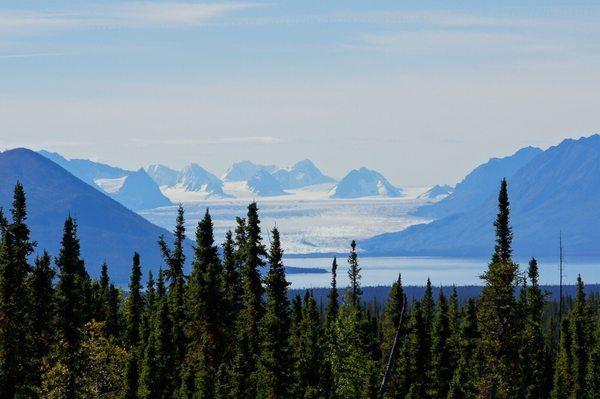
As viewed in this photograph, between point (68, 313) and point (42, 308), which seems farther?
point (42, 308)

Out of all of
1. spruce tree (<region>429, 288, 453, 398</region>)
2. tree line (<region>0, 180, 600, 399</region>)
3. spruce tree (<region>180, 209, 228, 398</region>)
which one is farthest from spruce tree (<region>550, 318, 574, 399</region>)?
spruce tree (<region>180, 209, 228, 398</region>)

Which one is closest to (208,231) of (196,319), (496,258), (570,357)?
(196,319)

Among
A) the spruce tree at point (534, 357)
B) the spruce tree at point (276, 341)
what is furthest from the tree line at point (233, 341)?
the spruce tree at point (534, 357)

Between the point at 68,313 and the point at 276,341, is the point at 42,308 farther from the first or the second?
the point at 276,341

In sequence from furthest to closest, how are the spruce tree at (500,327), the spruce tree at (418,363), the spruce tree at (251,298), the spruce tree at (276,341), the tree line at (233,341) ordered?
the spruce tree at (418,363), the spruce tree at (251,298), the spruce tree at (276,341), the spruce tree at (500,327), the tree line at (233,341)

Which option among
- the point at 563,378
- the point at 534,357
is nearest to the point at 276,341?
the point at 534,357

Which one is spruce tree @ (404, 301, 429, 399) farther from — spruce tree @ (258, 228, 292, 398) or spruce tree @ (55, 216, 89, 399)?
spruce tree @ (55, 216, 89, 399)

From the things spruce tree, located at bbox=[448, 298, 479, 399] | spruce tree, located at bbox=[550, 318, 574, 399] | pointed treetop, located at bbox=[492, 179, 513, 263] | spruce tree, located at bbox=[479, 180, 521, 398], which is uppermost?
pointed treetop, located at bbox=[492, 179, 513, 263]

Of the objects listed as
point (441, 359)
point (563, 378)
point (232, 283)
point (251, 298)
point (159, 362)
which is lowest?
point (563, 378)

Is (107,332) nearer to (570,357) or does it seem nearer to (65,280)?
(65,280)

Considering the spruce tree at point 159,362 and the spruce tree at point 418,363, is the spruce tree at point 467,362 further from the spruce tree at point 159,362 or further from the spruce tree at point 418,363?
the spruce tree at point 159,362

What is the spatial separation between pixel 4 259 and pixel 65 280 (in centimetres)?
580

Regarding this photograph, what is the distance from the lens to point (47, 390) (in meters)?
93.6

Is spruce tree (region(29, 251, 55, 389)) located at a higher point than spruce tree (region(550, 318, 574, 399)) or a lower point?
higher
